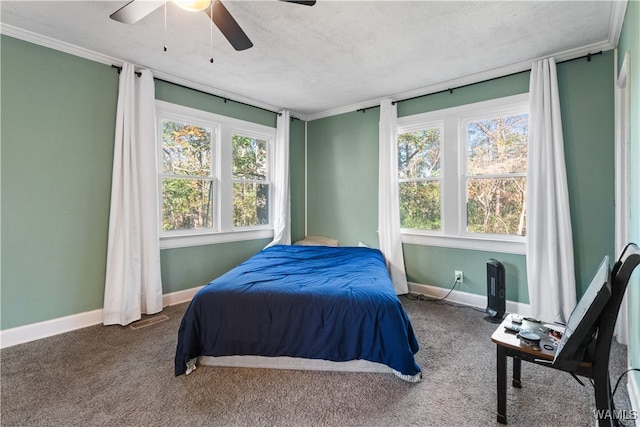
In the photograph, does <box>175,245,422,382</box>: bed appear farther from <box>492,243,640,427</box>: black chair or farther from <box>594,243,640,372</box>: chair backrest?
<box>594,243,640,372</box>: chair backrest

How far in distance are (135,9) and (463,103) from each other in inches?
128

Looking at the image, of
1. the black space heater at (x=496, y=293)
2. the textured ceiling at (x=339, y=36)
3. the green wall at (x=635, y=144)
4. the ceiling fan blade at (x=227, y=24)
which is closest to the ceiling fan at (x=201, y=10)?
the ceiling fan blade at (x=227, y=24)

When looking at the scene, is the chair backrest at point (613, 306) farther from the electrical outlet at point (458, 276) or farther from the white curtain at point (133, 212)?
the white curtain at point (133, 212)

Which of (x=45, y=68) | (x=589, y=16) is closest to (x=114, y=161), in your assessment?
(x=45, y=68)

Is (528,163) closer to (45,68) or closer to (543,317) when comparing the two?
(543,317)

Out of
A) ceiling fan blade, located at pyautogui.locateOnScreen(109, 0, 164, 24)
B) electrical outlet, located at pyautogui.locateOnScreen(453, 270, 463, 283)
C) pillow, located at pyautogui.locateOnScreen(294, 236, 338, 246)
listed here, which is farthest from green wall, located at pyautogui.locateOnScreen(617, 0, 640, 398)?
pillow, located at pyautogui.locateOnScreen(294, 236, 338, 246)

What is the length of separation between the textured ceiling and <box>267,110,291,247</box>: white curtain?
3.17 feet

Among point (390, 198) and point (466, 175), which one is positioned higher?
point (466, 175)

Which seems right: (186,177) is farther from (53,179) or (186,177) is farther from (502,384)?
(502,384)

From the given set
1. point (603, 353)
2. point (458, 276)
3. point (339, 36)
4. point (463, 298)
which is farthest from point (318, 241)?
point (603, 353)

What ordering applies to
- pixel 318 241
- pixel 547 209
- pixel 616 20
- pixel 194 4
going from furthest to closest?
pixel 318 241 < pixel 547 209 < pixel 616 20 < pixel 194 4

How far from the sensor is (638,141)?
1.71m

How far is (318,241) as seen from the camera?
15.2 feet

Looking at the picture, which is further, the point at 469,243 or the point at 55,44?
the point at 469,243
